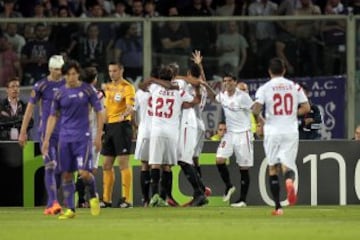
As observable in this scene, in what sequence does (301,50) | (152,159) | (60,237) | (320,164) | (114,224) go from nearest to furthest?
(60,237) < (114,224) < (152,159) < (320,164) < (301,50)

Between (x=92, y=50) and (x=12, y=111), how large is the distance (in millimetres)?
2025

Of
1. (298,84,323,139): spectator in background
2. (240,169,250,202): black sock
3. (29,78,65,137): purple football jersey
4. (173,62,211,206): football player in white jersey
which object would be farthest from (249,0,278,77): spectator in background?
(29,78,65,137): purple football jersey

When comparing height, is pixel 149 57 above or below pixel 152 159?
above

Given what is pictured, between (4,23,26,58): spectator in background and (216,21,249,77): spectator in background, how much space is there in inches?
130

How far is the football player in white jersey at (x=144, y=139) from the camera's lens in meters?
22.0

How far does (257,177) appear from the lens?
23.6 meters

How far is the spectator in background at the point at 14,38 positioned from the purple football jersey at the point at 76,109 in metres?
6.74

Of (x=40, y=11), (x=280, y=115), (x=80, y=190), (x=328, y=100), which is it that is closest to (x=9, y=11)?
(x=40, y=11)

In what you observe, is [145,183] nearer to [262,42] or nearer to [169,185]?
→ [169,185]

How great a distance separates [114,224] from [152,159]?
4421mm

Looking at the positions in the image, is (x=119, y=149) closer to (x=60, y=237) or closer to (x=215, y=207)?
(x=215, y=207)

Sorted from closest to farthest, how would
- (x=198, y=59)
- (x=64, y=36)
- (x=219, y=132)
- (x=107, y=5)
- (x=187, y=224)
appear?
(x=187, y=224) → (x=198, y=59) → (x=219, y=132) → (x=64, y=36) → (x=107, y=5)

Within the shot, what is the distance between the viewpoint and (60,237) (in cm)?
1514

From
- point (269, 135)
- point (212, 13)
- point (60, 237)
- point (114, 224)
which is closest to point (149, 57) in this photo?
point (212, 13)
